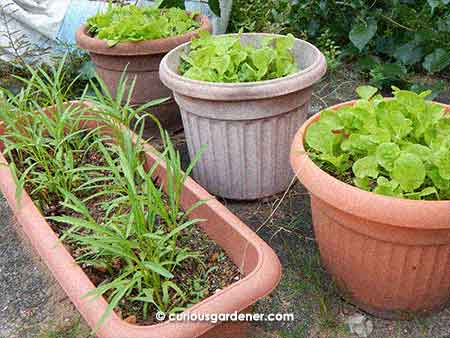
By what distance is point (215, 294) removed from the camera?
3.68 feet

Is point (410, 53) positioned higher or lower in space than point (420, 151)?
lower

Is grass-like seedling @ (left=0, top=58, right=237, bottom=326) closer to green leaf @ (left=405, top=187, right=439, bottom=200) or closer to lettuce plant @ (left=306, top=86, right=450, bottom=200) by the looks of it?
lettuce plant @ (left=306, top=86, right=450, bottom=200)


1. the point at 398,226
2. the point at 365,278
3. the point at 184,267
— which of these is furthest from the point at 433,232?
the point at 184,267

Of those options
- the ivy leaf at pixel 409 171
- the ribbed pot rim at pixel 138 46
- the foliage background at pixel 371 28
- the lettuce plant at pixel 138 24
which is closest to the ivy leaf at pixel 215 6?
the lettuce plant at pixel 138 24

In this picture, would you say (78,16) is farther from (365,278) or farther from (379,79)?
(365,278)

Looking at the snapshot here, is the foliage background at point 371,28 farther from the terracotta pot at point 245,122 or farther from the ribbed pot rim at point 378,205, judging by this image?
the ribbed pot rim at point 378,205

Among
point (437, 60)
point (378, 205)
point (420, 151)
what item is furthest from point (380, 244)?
point (437, 60)

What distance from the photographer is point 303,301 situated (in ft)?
5.08

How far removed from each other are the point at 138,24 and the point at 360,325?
5.29 feet

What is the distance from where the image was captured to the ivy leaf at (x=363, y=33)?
2.50 meters

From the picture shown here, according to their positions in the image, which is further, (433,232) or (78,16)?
(78,16)

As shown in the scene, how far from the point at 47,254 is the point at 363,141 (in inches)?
36.6

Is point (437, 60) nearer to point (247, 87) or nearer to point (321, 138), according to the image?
point (247, 87)

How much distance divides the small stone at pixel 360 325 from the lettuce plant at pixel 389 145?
17.9 inches
